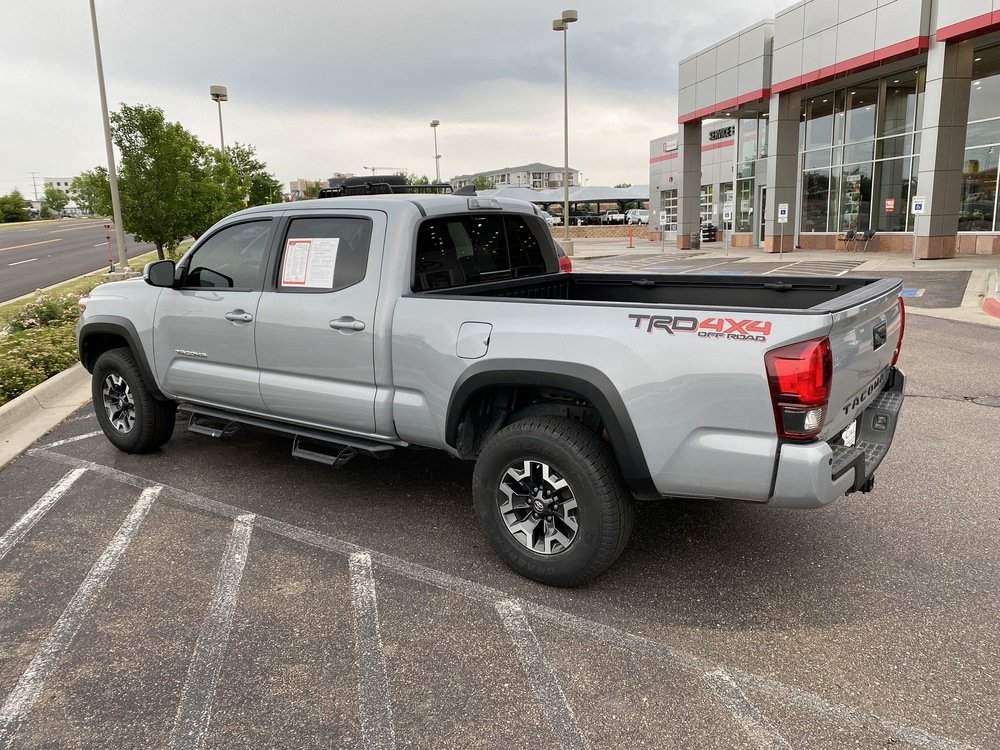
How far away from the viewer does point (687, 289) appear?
4.91m

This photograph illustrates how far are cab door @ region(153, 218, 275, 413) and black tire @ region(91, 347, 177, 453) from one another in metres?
0.35

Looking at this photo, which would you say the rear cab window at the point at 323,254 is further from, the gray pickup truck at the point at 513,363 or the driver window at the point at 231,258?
the driver window at the point at 231,258

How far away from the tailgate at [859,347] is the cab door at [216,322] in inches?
128

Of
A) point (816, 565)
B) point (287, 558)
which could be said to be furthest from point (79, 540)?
point (816, 565)

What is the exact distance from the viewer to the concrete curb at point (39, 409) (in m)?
6.18

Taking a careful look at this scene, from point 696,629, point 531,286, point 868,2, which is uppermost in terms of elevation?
point 868,2

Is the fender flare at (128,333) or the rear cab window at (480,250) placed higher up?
the rear cab window at (480,250)

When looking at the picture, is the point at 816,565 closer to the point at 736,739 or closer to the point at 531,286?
the point at 736,739

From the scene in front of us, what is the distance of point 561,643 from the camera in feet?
10.2

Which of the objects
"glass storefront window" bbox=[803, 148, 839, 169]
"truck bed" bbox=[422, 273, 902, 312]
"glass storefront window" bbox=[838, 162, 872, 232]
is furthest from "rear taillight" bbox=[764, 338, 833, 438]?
"glass storefront window" bbox=[803, 148, 839, 169]

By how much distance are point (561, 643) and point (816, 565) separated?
59.9 inches

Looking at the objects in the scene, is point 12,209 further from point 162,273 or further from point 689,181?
point 162,273

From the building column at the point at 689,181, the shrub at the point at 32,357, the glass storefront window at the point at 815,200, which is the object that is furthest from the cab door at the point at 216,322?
the building column at the point at 689,181

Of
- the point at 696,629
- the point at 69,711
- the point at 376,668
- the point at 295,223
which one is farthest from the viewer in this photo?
the point at 295,223
